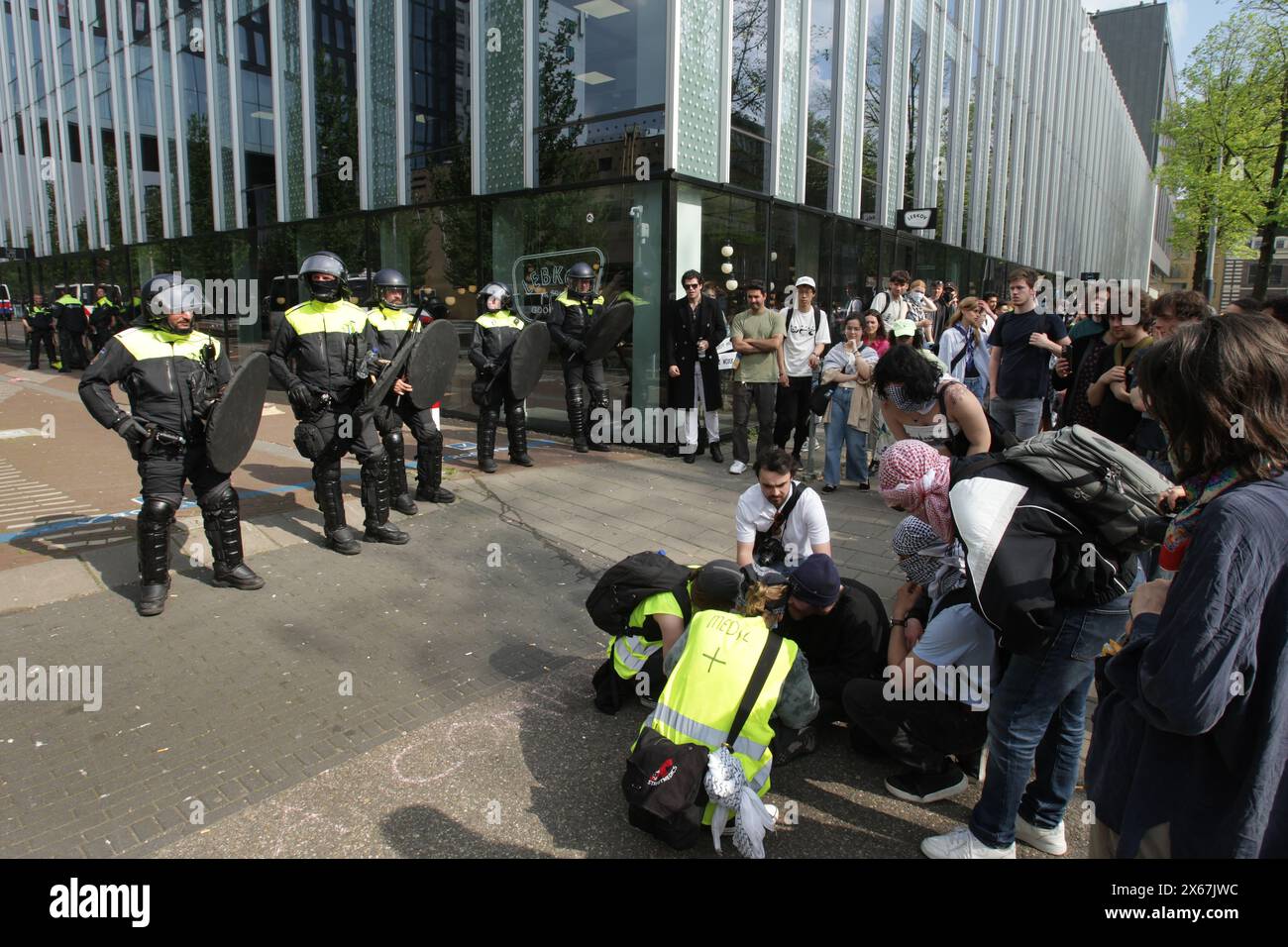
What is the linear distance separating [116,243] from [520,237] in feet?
58.2

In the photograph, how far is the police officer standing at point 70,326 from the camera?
18.4 m

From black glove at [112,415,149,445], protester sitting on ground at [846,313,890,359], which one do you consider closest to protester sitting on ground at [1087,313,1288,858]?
black glove at [112,415,149,445]

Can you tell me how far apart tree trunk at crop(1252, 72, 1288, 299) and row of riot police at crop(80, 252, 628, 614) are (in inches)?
756

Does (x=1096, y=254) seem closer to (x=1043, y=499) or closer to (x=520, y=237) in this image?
(x=520, y=237)

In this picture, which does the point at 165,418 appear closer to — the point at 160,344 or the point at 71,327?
the point at 160,344

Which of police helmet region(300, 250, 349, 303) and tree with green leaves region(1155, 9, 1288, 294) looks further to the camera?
tree with green leaves region(1155, 9, 1288, 294)

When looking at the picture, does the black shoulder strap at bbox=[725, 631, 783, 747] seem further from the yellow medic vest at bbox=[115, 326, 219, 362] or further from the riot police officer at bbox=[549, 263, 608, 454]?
the riot police officer at bbox=[549, 263, 608, 454]

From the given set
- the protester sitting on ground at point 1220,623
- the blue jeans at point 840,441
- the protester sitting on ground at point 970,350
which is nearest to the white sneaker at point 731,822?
the protester sitting on ground at point 1220,623

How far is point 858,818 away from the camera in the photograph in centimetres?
300

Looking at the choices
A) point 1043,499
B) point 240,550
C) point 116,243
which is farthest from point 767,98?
point 116,243

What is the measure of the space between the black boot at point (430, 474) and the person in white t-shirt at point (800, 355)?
3.65 meters

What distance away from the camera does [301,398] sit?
587 centimetres

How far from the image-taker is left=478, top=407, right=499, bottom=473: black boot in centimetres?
853

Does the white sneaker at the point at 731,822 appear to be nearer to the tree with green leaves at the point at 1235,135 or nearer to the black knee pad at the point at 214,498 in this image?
the black knee pad at the point at 214,498
